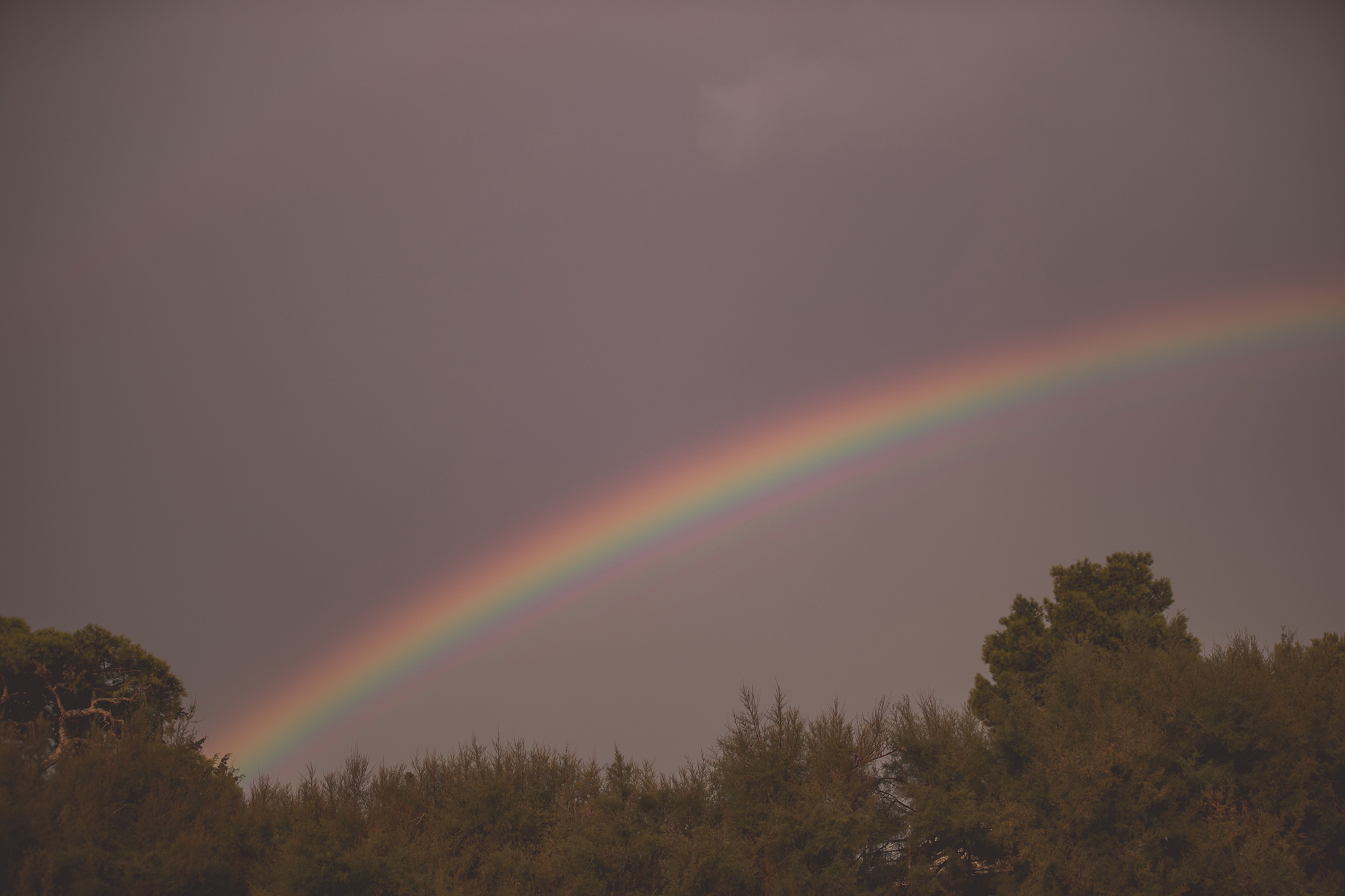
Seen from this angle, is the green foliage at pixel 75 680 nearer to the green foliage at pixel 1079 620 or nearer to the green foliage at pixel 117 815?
the green foliage at pixel 117 815

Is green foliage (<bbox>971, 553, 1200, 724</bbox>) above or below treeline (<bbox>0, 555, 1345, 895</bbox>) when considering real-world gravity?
above

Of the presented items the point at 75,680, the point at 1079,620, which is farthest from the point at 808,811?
the point at 75,680

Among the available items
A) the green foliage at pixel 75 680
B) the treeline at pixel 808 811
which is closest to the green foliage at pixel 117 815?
the treeline at pixel 808 811

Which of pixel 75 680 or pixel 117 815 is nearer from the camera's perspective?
pixel 117 815

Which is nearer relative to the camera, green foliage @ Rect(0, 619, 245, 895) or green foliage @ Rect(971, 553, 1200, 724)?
green foliage @ Rect(0, 619, 245, 895)

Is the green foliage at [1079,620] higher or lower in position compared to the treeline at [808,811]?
higher

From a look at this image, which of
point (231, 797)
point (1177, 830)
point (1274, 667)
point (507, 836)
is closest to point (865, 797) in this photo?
point (1177, 830)

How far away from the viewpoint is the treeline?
69.6 ft

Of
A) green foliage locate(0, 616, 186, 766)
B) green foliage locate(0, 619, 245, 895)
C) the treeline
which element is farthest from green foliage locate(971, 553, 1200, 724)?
green foliage locate(0, 616, 186, 766)

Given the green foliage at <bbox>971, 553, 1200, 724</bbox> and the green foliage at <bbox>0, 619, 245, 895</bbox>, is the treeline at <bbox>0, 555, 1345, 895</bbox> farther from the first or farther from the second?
the green foliage at <bbox>971, 553, 1200, 724</bbox>

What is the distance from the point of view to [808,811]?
22500 millimetres

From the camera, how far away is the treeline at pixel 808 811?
69.6 feet

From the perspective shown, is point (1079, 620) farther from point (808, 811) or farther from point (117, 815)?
point (117, 815)

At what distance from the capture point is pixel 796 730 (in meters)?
24.8
